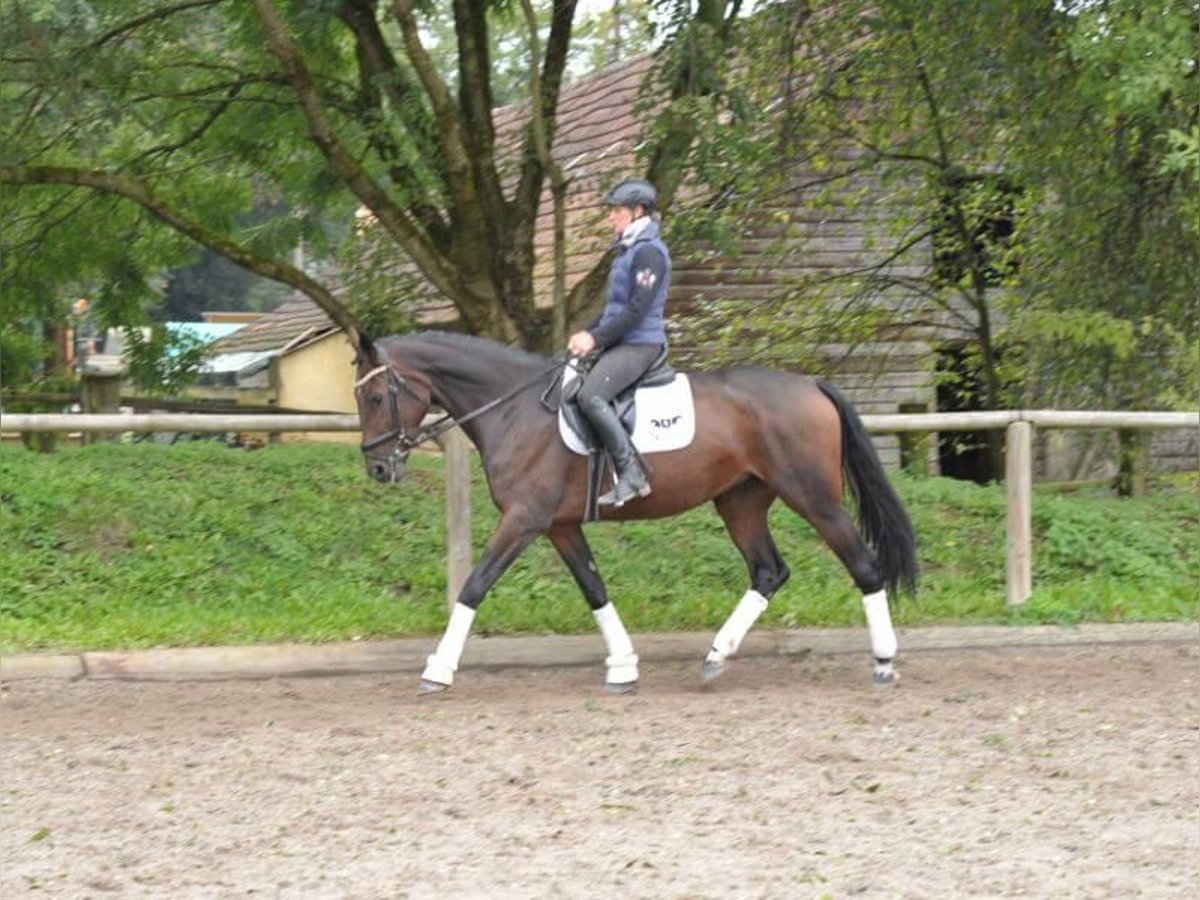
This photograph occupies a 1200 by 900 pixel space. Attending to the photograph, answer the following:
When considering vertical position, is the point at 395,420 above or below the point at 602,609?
above

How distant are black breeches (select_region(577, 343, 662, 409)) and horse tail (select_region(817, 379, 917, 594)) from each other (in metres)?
1.15

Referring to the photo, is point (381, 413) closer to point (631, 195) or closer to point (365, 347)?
point (365, 347)

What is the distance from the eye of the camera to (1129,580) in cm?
1184

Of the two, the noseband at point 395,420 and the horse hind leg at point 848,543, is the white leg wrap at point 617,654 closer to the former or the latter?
the horse hind leg at point 848,543

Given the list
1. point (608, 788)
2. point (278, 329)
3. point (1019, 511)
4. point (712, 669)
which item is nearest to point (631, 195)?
point (712, 669)

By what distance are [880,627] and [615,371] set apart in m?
2.01

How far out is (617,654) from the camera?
915cm

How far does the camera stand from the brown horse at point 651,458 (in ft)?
29.7

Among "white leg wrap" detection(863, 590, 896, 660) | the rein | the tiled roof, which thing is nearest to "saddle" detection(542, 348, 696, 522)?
the rein

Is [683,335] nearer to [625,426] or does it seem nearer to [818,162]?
[818,162]

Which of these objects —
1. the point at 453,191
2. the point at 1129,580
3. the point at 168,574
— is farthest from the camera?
the point at 453,191

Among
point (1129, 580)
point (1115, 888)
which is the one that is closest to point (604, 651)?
point (1129, 580)

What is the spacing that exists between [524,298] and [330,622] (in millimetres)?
4343

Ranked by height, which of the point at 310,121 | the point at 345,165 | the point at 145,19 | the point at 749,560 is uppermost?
the point at 145,19
